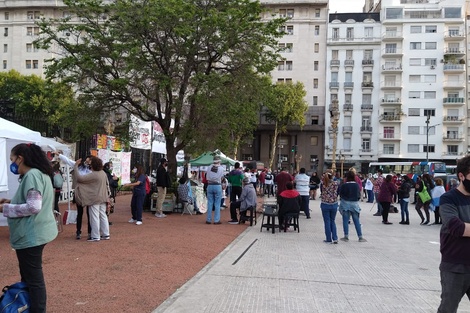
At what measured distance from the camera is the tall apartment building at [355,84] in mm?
61250

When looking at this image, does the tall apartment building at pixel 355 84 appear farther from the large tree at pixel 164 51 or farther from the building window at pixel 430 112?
the large tree at pixel 164 51

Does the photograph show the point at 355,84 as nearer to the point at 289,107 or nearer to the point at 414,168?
the point at 289,107

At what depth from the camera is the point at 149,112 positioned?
53.8ft

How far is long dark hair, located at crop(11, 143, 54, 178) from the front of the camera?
3.95m

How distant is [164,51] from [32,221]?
11.5m

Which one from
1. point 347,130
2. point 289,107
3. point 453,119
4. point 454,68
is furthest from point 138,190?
point 454,68

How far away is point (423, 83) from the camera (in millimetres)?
60562

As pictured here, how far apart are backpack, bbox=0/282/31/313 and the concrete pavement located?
1.56 meters

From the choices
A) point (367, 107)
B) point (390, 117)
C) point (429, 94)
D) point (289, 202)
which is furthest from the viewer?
point (367, 107)

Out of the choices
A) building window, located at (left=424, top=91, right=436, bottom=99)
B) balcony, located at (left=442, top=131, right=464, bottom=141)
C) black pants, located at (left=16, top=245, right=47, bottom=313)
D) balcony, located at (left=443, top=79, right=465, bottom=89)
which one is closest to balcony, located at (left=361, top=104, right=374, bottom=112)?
building window, located at (left=424, top=91, right=436, bottom=99)

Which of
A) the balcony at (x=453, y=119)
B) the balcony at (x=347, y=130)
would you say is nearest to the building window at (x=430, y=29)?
the balcony at (x=453, y=119)

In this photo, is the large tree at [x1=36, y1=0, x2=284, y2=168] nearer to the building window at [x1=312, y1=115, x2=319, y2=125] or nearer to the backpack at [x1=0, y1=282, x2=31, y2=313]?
the backpack at [x1=0, y1=282, x2=31, y2=313]

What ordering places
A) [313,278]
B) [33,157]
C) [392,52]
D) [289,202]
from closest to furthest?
[33,157], [313,278], [289,202], [392,52]

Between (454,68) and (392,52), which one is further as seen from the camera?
(392,52)
